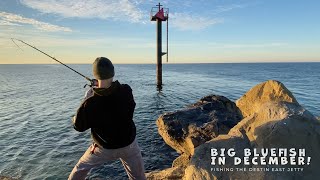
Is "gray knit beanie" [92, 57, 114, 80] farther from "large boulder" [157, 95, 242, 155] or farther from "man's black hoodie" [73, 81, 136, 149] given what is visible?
"large boulder" [157, 95, 242, 155]

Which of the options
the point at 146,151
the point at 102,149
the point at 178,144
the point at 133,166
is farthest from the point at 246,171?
the point at 146,151

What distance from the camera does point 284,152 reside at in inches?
194

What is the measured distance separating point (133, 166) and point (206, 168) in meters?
1.28

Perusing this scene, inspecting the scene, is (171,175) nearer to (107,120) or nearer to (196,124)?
(107,120)

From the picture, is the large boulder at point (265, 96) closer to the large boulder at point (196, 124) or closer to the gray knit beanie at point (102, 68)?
the large boulder at point (196, 124)

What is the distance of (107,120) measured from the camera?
432cm

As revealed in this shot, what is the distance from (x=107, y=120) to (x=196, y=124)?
290 inches

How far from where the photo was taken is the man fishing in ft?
13.9

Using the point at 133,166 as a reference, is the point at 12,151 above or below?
below

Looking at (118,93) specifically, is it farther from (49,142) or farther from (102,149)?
(49,142)

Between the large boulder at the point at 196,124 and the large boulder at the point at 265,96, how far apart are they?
1692 mm

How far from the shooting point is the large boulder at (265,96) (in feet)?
23.1

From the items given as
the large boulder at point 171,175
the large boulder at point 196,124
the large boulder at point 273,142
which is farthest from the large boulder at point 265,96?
the large boulder at point 171,175

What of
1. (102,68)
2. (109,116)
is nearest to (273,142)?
(109,116)
